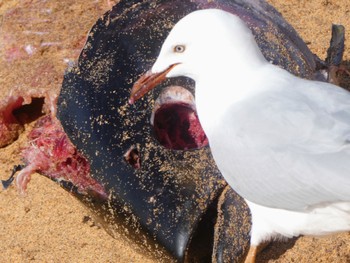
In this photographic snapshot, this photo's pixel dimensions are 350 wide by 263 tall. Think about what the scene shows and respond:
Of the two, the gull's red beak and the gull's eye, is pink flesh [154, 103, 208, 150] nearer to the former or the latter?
the gull's red beak

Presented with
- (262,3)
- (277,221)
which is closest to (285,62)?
(262,3)

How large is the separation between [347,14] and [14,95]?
1793 mm

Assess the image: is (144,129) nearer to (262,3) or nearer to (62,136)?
(62,136)

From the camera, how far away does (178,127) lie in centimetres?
301

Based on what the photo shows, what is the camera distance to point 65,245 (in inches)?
129

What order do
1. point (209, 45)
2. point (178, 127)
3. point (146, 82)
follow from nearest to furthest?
point (209, 45) < point (146, 82) < point (178, 127)

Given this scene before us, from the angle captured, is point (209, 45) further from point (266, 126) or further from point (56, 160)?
point (56, 160)

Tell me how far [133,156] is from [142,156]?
38mm

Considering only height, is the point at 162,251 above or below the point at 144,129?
below

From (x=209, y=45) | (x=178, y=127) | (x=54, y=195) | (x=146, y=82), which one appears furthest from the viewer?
(x=54, y=195)

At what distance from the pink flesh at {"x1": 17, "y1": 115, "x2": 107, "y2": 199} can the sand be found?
19 cm

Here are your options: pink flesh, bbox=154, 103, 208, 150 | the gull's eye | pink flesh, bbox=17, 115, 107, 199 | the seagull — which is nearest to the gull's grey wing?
the seagull

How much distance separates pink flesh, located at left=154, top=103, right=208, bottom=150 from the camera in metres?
2.97

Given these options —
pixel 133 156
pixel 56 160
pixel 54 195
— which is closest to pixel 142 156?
pixel 133 156
